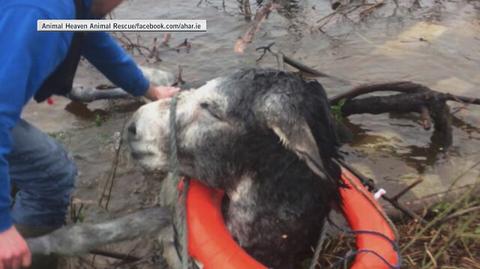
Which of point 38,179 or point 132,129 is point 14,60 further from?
point 38,179

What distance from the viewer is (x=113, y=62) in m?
3.94

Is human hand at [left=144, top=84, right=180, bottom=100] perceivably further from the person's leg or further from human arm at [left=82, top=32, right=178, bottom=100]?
the person's leg

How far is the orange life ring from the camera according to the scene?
2926 mm

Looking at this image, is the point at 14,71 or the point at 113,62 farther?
the point at 113,62

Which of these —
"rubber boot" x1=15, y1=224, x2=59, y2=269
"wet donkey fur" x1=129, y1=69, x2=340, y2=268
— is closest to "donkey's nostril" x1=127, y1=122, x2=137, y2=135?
"wet donkey fur" x1=129, y1=69, x2=340, y2=268

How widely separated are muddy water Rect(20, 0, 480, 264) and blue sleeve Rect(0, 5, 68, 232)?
1582 mm

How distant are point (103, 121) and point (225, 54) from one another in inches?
78.5

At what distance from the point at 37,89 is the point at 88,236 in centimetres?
83

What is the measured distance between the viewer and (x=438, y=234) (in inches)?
139

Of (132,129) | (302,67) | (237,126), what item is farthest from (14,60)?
(302,67)

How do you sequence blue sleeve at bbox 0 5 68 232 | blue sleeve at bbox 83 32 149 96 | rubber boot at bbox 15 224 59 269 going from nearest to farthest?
blue sleeve at bbox 0 5 68 232, rubber boot at bbox 15 224 59 269, blue sleeve at bbox 83 32 149 96

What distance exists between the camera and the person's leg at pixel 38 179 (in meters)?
3.28

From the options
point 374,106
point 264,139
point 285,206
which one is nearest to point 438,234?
point 285,206

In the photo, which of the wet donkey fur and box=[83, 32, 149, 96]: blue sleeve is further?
box=[83, 32, 149, 96]: blue sleeve
